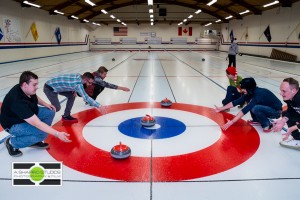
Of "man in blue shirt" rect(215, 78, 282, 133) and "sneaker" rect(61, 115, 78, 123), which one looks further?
"sneaker" rect(61, 115, 78, 123)

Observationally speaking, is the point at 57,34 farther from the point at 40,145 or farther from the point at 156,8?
the point at 40,145

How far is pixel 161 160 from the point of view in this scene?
3.31 meters

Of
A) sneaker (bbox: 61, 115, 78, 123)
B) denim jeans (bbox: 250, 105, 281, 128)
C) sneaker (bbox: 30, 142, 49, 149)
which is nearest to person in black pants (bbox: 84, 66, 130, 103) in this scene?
sneaker (bbox: 61, 115, 78, 123)

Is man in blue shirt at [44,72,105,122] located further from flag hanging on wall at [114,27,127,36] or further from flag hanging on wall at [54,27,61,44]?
flag hanging on wall at [114,27,127,36]

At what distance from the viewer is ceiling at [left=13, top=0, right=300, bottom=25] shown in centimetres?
2356

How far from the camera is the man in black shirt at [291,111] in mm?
3361

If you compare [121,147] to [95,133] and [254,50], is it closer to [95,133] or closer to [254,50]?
[95,133]

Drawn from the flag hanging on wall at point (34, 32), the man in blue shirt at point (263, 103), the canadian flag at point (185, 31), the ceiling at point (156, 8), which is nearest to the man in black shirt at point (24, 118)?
the man in blue shirt at point (263, 103)

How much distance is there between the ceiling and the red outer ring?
19.4 m

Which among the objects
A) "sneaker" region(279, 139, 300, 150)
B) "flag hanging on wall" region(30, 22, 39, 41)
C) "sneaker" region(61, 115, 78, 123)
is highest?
"flag hanging on wall" region(30, 22, 39, 41)

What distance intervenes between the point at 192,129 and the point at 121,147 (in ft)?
5.27

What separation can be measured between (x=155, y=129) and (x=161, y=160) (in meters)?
1.13

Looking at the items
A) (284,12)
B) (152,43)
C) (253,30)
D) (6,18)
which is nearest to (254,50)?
(253,30)

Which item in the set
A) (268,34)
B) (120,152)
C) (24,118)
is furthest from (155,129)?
(268,34)
